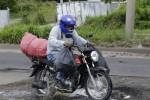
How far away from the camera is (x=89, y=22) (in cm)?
2431

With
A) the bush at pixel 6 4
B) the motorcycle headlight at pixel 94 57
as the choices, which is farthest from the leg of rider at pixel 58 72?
the bush at pixel 6 4

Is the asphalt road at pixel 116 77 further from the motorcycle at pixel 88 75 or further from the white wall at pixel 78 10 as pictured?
the white wall at pixel 78 10

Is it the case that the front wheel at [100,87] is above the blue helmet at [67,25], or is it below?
below

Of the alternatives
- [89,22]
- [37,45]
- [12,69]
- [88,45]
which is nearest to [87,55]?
[88,45]

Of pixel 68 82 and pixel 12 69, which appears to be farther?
pixel 12 69

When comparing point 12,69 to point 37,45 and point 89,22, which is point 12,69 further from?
point 89,22

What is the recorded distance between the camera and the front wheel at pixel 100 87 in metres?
8.41

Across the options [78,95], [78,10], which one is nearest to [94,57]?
[78,95]

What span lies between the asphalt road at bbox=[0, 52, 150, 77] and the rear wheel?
3.35 metres

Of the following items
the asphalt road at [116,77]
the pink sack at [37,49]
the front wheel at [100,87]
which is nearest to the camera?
the front wheel at [100,87]

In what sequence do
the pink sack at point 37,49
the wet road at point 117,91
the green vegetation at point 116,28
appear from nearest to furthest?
the pink sack at point 37,49, the wet road at point 117,91, the green vegetation at point 116,28

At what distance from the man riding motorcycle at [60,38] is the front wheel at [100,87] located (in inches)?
20.3

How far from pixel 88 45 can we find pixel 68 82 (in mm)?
735

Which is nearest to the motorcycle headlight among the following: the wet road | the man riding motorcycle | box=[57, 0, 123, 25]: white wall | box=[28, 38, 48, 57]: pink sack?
the man riding motorcycle
